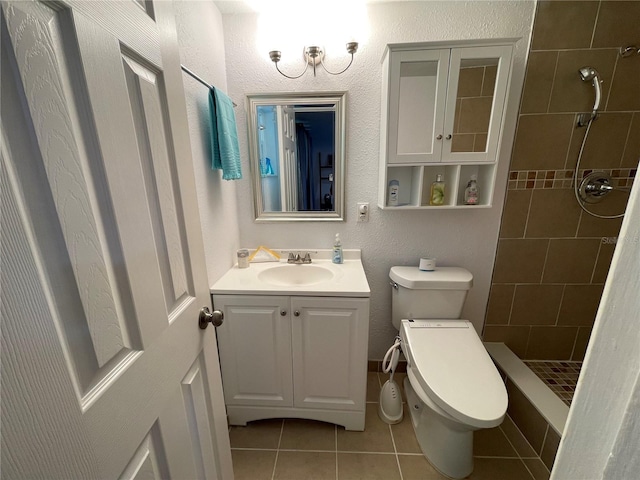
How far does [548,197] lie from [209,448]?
1.91 meters

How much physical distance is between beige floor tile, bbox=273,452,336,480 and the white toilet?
Answer: 467 millimetres

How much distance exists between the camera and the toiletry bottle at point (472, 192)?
1.40 meters

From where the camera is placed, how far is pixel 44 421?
1.08 ft

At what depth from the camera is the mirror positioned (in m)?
1.47

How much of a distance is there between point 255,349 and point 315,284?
16.9 inches

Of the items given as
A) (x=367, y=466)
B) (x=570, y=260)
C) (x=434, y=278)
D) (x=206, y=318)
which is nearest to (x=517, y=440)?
(x=367, y=466)

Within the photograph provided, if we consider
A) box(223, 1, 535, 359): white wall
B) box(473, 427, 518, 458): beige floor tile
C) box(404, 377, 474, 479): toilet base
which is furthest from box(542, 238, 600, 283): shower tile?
box(404, 377, 474, 479): toilet base

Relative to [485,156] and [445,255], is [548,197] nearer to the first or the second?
[485,156]

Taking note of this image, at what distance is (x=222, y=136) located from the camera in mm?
1204

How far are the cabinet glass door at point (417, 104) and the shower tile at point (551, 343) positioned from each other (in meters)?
1.30

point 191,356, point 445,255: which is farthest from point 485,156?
point 191,356

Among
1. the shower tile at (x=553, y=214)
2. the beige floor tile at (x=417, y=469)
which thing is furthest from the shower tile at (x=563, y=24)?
the beige floor tile at (x=417, y=469)

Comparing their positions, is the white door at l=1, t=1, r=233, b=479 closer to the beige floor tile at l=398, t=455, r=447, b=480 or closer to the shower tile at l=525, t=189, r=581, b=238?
the beige floor tile at l=398, t=455, r=447, b=480

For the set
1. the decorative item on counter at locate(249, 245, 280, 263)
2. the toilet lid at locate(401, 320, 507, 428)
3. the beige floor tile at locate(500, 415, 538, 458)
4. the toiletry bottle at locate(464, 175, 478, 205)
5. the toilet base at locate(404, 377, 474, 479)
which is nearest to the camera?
the toilet lid at locate(401, 320, 507, 428)
